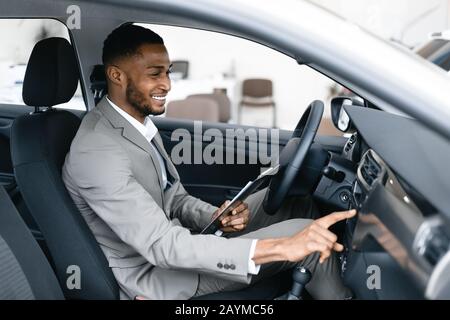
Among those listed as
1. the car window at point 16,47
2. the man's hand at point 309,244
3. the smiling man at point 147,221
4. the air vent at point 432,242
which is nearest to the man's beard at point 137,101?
the smiling man at point 147,221

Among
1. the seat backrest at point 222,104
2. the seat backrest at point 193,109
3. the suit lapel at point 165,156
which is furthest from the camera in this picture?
the seat backrest at point 222,104

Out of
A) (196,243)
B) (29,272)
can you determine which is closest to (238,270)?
(196,243)

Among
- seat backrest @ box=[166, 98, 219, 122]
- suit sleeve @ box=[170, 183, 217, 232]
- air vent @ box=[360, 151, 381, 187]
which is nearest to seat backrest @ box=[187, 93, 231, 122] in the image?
seat backrest @ box=[166, 98, 219, 122]

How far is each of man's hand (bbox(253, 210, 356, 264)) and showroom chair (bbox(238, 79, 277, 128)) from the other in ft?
20.1

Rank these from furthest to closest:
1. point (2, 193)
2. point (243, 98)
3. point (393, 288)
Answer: point (243, 98) < point (2, 193) < point (393, 288)

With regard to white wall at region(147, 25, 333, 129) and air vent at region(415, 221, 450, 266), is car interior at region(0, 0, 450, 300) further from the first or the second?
white wall at region(147, 25, 333, 129)

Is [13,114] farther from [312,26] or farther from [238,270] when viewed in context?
[312,26]

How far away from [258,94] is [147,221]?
612 cm

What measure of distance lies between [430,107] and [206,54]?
6.66 metres

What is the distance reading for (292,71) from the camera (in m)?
7.36

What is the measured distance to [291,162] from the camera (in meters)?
1.54

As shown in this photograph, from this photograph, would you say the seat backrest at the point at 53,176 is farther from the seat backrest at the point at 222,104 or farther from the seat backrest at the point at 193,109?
the seat backrest at the point at 222,104

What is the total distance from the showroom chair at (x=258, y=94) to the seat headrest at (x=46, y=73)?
5630 mm

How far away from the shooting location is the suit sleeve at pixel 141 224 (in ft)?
4.49
